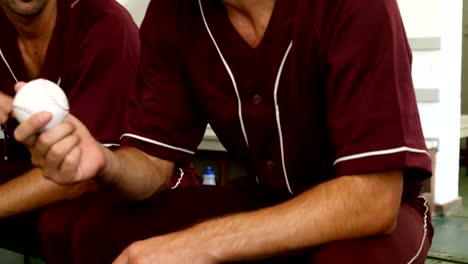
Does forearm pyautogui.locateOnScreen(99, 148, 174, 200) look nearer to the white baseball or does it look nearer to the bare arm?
the bare arm

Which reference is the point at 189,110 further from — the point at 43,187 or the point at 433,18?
the point at 433,18

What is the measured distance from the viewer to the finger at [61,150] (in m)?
0.74

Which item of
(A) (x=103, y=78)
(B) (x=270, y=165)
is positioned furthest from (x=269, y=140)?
(A) (x=103, y=78)

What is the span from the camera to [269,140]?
3.09 feet

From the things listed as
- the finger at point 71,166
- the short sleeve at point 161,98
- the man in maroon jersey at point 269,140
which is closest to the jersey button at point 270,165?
the man in maroon jersey at point 269,140

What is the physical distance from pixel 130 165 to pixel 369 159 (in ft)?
1.27

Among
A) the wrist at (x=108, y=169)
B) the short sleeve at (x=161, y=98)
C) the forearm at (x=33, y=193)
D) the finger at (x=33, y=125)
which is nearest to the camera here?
the finger at (x=33, y=125)

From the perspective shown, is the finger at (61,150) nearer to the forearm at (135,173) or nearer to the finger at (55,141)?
the finger at (55,141)

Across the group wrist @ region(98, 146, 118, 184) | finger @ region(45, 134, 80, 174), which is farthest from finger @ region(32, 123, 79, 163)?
wrist @ region(98, 146, 118, 184)

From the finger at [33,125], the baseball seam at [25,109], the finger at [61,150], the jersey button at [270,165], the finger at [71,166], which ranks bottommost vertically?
the jersey button at [270,165]

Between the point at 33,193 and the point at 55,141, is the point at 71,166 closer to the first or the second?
the point at 55,141

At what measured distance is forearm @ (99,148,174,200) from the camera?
923 mm

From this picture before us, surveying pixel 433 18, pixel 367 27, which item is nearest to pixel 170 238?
pixel 367 27

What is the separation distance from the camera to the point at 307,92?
2.88 ft
